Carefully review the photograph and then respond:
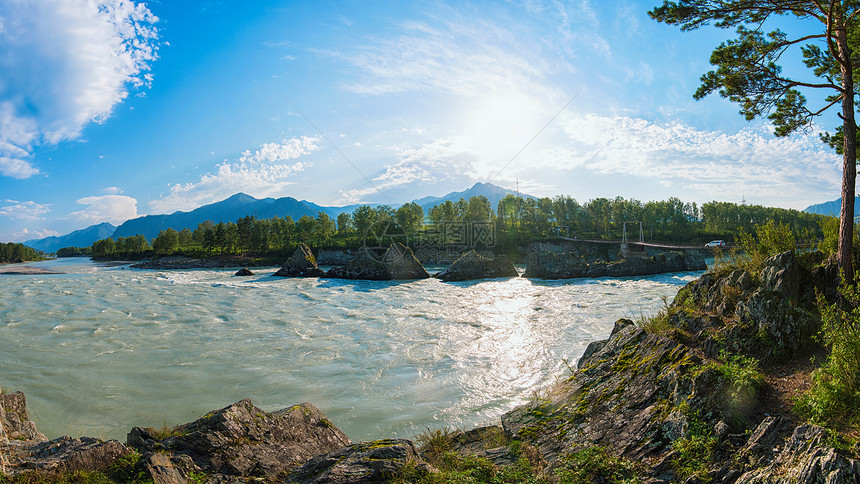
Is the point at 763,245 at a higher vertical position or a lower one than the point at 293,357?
higher

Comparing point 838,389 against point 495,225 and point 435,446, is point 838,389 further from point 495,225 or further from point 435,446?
point 495,225

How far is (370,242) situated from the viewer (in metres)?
100

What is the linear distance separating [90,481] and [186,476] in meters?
1.10

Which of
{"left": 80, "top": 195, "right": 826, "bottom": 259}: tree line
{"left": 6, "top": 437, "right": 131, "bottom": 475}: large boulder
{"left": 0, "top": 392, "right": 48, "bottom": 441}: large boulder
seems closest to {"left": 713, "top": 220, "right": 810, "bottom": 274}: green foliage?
{"left": 6, "top": 437, "right": 131, "bottom": 475}: large boulder

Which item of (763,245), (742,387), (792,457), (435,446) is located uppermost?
(763,245)

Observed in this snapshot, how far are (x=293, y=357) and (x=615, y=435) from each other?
11.8 metres

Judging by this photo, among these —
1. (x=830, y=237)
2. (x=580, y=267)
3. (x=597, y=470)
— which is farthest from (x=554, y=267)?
(x=597, y=470)

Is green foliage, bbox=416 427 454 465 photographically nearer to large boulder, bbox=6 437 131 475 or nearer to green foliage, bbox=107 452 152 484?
green foliage, bbox=107 452 152 484

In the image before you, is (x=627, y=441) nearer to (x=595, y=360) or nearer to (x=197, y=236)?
(x=595, y=360)

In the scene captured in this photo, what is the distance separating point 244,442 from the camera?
20.8 feet

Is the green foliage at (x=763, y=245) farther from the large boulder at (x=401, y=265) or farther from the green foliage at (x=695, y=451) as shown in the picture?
the large boulder at (x=401, y=265)

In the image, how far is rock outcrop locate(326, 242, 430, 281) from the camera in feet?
159

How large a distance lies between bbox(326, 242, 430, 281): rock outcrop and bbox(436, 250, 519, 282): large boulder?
13.0 ft

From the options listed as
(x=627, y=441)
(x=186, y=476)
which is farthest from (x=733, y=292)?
(x=186, y=476)
